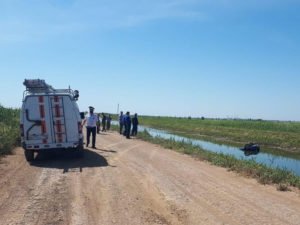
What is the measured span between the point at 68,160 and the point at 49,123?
1.67m

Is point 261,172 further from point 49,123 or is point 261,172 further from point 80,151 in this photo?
point 49,123

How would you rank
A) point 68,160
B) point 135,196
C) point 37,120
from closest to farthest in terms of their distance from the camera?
point 135,196 → point 37,120 → point 68,160

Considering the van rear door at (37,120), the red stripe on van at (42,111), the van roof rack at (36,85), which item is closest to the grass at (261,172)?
the van rear door at (37,120)

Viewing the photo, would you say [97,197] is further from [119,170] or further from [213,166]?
[213,166]

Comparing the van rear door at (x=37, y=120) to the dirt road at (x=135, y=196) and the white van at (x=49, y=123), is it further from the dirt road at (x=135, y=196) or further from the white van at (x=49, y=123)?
the dirt road at (x=135, y=196)

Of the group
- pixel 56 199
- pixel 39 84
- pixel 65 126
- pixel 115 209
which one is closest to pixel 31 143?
pixel 65 126

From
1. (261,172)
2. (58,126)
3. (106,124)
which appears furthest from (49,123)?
(106,124)

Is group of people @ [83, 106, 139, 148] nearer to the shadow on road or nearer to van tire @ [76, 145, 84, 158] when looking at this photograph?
the shadow on road

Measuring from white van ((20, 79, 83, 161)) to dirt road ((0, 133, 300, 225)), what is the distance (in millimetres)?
1021

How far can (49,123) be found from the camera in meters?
15.8

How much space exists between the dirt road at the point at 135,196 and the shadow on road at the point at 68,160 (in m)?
0.07

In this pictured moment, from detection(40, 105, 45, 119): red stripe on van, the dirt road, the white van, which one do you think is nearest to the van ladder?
the white van

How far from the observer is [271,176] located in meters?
12.0

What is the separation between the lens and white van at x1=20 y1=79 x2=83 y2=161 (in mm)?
15656
